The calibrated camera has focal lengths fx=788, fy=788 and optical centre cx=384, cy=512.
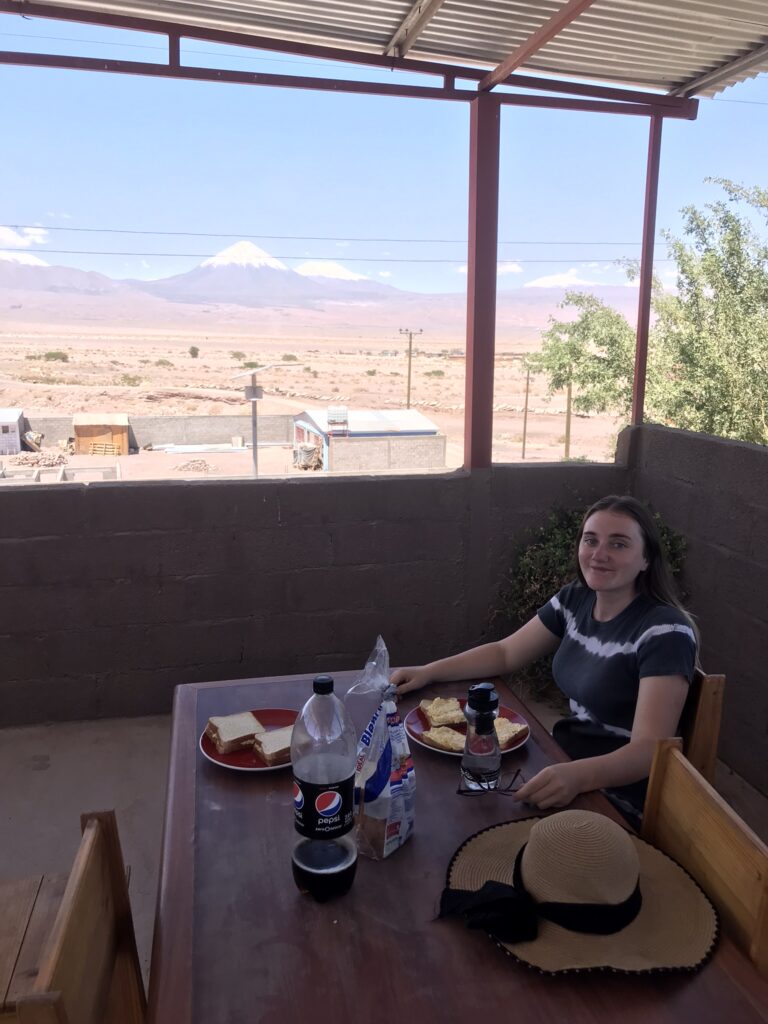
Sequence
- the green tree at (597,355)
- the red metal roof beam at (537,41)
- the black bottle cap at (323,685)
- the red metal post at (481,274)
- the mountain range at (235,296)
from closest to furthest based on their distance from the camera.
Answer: the black bottle cap at (323,685)
the red metal roof beam at (537,41)
the red metal post at (481,274)
the green tree at (597,355)
the mountain range at (235,296)

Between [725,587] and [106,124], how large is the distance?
75.1 m

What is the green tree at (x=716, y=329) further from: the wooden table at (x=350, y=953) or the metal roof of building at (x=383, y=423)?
the wooden table at (x=350, y=953)

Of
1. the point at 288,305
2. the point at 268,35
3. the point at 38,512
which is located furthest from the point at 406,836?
the point at 288,305

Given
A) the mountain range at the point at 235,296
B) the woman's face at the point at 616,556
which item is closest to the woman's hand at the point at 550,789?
the woman's face at the point at 616,556

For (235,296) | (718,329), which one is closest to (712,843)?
(718,329)

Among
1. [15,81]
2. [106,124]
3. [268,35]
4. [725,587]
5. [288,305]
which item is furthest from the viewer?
[288,305]

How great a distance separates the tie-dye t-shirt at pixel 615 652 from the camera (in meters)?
1.79

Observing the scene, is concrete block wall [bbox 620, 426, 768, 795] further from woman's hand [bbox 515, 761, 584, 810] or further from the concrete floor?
woman's hand [bbox 515, 761, 584, 810]

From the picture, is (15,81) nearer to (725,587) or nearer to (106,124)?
(106,124)

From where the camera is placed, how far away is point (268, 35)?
3580mm

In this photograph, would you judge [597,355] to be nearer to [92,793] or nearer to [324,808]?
[92,793]

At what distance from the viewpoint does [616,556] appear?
77.0 inches

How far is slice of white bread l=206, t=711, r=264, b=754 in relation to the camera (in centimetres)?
167

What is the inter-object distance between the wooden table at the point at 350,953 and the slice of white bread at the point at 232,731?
16 centimetres
